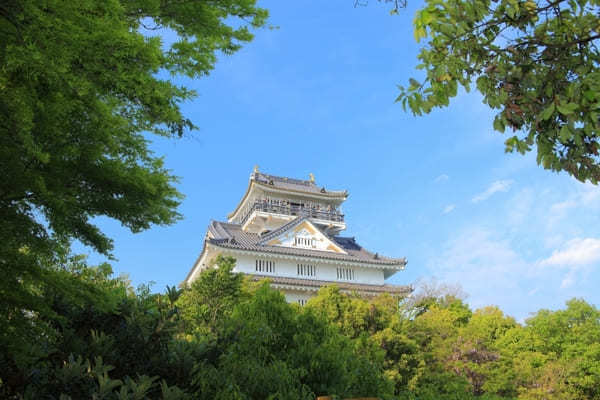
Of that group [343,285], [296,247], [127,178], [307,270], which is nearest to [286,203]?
[296,247]

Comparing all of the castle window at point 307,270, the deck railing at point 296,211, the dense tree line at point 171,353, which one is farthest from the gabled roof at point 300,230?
the dense tree line at point 171,353

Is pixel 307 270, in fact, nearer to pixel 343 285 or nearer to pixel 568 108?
pixel 343 285

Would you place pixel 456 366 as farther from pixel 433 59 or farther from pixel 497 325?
pixel 433 59

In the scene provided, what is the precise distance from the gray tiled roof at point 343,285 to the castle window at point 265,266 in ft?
2.04

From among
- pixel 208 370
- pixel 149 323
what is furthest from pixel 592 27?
pixel 149 323

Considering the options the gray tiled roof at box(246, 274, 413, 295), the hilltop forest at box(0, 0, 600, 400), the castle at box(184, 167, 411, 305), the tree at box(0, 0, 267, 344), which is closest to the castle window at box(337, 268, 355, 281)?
the castle at box(184, 167, 411, 305)

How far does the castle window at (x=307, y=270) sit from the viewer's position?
2770cm

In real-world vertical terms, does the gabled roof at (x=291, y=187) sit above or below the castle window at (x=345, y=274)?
above

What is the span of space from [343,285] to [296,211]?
8158 millimetres

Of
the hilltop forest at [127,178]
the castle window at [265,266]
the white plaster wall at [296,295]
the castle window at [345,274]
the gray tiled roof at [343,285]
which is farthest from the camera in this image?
the castle window at [345,274]

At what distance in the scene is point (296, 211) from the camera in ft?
109

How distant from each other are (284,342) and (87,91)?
14.7 ft

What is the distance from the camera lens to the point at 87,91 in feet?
14.5

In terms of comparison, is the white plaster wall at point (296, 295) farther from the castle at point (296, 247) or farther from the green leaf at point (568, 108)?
the green leaf at point (568, 108)
